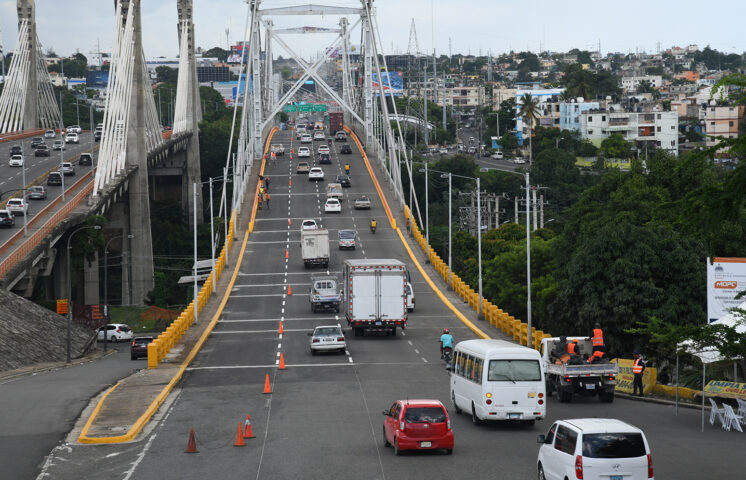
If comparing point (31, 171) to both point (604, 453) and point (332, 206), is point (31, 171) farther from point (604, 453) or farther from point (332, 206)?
point (604, 453)

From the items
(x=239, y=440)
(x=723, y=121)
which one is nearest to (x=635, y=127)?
(x=723, y=121)

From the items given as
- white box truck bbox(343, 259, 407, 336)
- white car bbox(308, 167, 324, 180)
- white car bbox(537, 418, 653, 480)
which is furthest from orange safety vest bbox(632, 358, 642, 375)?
white car bbox(308, 167, 324, 180)

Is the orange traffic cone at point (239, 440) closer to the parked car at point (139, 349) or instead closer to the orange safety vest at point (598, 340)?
the orange safety vest at point (598, 340)

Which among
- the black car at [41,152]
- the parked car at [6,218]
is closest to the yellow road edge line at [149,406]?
the parked car at [6,218]

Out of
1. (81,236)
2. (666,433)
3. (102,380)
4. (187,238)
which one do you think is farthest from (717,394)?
(187,238)

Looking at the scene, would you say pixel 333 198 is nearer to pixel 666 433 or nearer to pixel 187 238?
pixel 187 238
